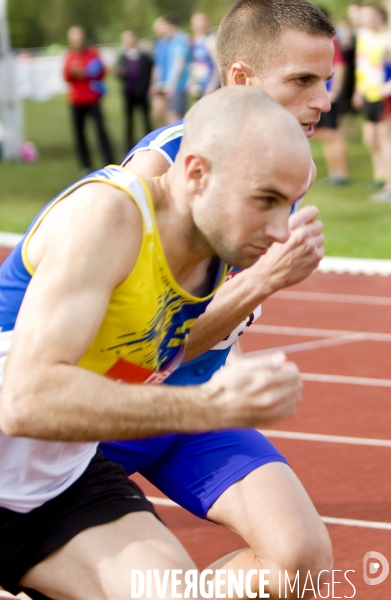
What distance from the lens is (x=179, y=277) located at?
2301 millimetres

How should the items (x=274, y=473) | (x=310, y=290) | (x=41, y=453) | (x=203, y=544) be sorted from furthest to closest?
(x=310, y=290)
(x=203, y=544)
(x=274, y=473)
(x=41, y=453)

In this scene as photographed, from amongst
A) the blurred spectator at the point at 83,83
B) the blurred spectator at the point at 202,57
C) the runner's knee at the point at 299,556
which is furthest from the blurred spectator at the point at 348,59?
the runner's knee at the point at 299,556

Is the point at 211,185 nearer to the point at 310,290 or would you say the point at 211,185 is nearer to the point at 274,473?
the point at 274,473

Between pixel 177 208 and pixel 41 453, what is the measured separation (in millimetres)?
622

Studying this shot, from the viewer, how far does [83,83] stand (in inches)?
486

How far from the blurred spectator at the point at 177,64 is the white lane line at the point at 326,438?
8.07 metres

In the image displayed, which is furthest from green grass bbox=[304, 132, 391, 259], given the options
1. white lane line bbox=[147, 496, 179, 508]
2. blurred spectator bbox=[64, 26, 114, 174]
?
white lane line bbox=[147, 496, 179, 508]

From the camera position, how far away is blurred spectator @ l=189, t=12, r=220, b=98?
1224 cm

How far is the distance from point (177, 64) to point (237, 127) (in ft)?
34.5

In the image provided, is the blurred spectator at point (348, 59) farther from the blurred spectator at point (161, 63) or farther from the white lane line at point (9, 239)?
the white lane line at point (9, 239)

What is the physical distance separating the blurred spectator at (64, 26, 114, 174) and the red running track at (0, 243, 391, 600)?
5.13 meters

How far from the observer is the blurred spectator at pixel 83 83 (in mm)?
12172

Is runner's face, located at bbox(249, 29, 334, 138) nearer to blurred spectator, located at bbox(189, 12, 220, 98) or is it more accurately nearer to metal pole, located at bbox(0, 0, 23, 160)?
blurred spectator, located at bbox(189, 12, 220, 98)

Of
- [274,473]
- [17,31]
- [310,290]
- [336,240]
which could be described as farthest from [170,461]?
[17,31]
